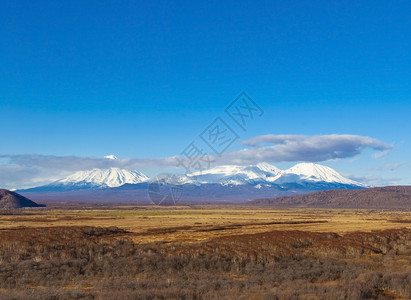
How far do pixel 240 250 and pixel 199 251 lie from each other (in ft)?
11.1

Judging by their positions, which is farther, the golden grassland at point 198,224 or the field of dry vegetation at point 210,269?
the golden grassland at point 198,224

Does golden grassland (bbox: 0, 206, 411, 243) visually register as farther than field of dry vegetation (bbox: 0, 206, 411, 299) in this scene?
Yes

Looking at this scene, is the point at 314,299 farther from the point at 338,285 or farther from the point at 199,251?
the point at 199,251

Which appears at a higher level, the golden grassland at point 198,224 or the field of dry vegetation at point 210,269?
the field of dry vegetation at point 210,269

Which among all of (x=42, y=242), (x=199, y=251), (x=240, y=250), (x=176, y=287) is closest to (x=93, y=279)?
(x=176, y=287)

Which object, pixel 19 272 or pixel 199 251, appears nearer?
pixel 19 272

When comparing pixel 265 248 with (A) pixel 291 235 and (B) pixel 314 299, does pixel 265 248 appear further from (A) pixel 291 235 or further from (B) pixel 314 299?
(B) pixel 314 299

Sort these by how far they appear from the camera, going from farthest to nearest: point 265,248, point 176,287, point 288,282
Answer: point 265,248 < point 288,282 < point 176,287

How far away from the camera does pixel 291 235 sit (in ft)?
143

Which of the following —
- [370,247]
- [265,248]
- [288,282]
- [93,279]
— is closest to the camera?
[288,282]

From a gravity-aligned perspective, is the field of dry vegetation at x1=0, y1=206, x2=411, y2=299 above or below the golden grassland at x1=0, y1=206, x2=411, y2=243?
above

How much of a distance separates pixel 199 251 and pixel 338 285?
1358cm

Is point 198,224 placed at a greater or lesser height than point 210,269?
lesser

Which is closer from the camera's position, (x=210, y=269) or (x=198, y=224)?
(x=210, y=269)
